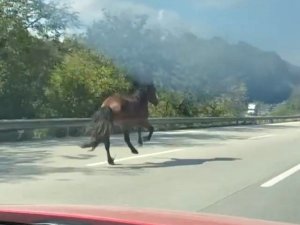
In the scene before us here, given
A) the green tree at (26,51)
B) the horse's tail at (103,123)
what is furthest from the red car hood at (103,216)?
the green tree at (26,51)

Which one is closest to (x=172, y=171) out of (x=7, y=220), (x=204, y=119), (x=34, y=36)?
(x=7, y=220)

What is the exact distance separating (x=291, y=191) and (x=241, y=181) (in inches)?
51.4

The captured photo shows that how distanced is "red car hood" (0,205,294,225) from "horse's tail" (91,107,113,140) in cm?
1045

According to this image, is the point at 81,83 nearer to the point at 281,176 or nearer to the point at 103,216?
the point at 281,176

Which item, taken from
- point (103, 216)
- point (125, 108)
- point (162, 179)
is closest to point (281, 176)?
point (162, 179)

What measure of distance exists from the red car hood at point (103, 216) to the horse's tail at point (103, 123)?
10450mm

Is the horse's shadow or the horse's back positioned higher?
the horse's back

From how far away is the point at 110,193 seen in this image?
34.3 ft

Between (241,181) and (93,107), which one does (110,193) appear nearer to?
(241,181)

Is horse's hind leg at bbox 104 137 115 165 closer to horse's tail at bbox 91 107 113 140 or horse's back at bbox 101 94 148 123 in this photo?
horse's tail at bbox 91 107 113 140

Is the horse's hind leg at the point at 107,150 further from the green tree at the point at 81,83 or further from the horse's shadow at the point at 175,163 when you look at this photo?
the green tree at the point at 81,83

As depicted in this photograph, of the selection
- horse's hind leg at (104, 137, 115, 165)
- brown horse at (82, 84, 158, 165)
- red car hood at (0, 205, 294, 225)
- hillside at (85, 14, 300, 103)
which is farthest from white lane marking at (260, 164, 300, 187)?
red car hood at (0, 205, 294, 225)

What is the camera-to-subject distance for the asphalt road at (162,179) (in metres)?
9.55

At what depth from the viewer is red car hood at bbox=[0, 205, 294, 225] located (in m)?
3.36
